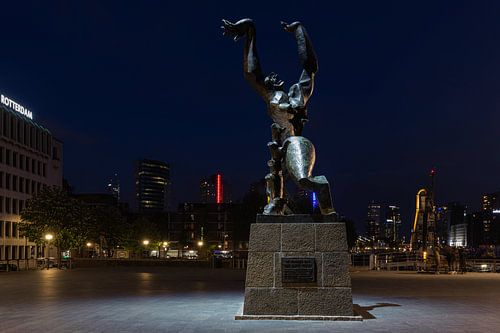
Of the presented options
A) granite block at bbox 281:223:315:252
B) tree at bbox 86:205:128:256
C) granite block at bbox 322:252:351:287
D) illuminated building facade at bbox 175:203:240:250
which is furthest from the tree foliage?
illuminated building facade at bbox 175:203:240:250

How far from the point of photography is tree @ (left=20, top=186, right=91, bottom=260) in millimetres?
54906

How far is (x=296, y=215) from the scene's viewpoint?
44.8 ft

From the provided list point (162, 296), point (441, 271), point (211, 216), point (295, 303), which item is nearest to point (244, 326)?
point (295, 303)

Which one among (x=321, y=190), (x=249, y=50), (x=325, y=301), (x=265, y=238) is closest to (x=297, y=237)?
(x=265, y=238)

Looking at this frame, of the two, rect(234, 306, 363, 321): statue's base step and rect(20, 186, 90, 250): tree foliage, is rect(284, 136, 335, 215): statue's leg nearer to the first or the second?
rect(234, 306, 363, 321): statue's base step

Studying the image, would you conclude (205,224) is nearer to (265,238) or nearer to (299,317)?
(265,238)

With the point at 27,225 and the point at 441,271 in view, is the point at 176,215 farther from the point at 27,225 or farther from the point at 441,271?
the point at 441,271

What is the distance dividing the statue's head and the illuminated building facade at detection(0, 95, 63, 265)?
49420mm

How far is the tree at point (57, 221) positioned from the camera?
54906mm

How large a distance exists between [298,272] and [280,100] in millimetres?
3914

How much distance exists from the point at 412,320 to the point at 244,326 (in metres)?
3.53

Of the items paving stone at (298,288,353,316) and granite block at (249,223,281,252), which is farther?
granite block at (249,223,281,252)

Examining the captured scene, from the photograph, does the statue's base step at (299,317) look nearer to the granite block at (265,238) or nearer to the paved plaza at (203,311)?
the paved plaza at (203,311)

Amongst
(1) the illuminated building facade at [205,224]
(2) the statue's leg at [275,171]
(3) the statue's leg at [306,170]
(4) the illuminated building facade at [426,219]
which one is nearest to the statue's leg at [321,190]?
(3) the statue's leg at [306,170]
